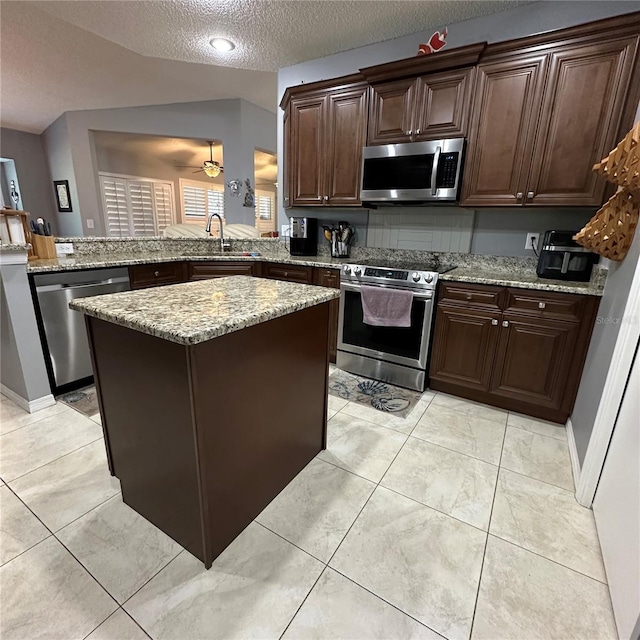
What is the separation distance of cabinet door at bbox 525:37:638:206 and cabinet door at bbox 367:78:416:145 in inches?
33.1

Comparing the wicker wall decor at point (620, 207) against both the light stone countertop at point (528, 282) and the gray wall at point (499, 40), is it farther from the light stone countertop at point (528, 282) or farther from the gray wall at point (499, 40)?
the gray wall at point (499, 40)

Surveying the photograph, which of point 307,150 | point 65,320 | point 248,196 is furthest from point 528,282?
point 248,196

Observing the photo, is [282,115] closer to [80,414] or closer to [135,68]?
[135,68]

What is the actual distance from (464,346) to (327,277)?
1.16 metres

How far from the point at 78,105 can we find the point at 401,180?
5047mm

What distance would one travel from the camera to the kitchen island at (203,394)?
1.04 m

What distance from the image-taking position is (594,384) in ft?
5.52

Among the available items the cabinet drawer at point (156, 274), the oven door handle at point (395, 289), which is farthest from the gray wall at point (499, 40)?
the cabinet drawer at point (156, 274)

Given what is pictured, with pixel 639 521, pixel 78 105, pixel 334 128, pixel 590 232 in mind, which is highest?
pixel 78 105

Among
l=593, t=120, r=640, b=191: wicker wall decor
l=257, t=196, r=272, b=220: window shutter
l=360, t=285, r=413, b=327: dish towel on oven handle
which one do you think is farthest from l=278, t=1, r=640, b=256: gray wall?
l=257, t=196, r=272, b=220: window shutter

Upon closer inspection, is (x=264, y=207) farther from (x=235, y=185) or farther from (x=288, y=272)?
(x=288, y=272)

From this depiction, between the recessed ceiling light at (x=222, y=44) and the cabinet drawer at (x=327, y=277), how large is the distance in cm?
197

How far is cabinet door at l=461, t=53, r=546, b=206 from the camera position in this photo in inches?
82.4

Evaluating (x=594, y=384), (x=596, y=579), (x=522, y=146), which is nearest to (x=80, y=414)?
(x=596, y=579)
